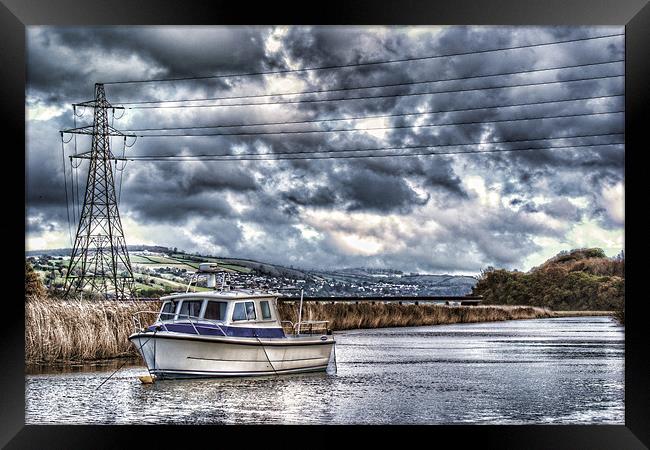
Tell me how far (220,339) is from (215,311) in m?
0.76

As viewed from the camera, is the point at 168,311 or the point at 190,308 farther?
the point at 168,311

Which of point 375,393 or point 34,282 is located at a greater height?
point 34,282

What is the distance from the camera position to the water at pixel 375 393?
45.4 feet

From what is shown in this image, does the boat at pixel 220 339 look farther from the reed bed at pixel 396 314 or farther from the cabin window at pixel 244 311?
the reed bed at pixel 396 314

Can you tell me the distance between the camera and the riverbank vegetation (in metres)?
45.0

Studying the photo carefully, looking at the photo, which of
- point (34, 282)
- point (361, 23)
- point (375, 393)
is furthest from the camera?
point (34, 282)

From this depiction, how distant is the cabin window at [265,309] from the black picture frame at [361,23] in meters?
7.27

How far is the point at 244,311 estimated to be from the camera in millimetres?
17328

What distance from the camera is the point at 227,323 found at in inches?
669

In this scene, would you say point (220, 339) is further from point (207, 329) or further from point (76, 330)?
point (76, 330)

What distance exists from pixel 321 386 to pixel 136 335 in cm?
337

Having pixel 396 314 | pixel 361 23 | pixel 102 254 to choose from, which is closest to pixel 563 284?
pixel 396 314

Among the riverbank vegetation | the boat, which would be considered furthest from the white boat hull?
the riverbank vegetation

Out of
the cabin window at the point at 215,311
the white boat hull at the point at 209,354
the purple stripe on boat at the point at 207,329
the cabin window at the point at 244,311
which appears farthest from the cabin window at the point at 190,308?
the white boat hull at the point at 209,354
